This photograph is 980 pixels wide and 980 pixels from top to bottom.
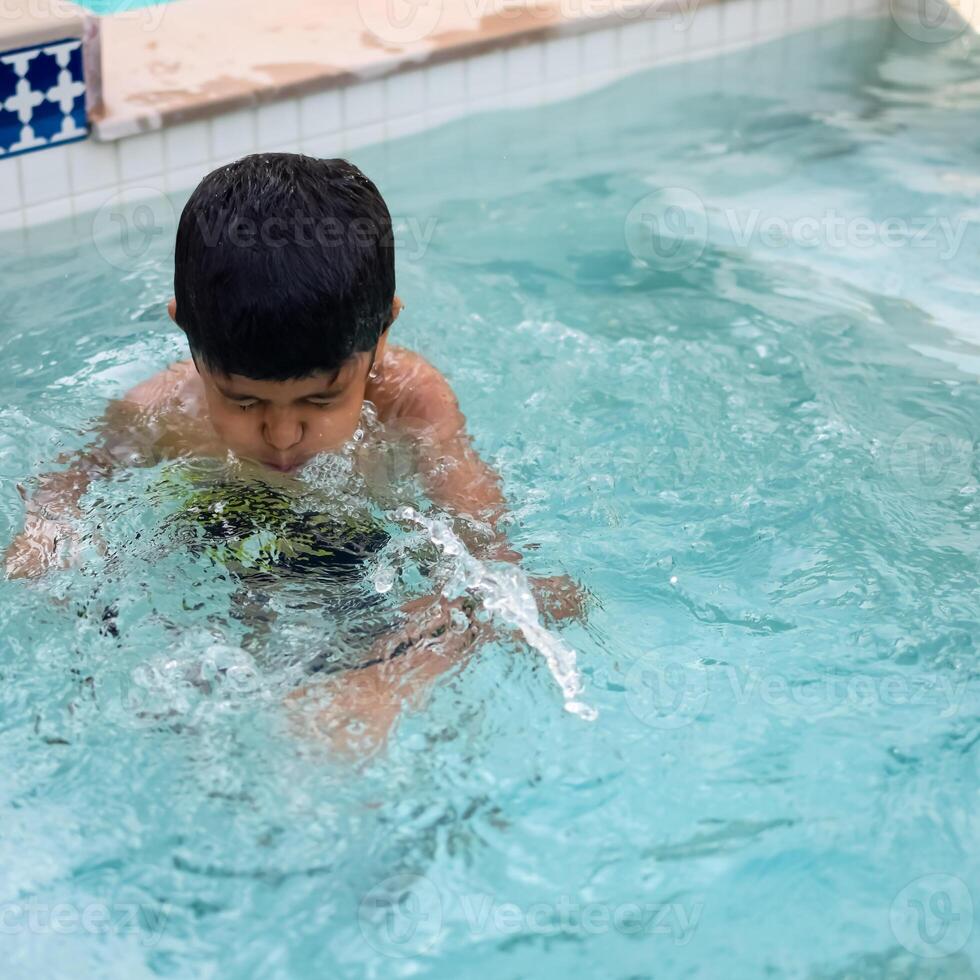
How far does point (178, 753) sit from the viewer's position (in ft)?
7.12

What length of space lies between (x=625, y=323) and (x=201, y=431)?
145cm

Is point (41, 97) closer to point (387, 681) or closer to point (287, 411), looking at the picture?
point (287, 411)

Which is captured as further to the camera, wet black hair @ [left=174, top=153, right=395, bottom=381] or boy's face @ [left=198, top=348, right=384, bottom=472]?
boy's face @ [left=198, top=348, right=384, bottom=472]

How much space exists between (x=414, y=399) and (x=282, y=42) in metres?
2.42

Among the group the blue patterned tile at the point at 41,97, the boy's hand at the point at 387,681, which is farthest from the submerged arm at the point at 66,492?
the blue patterned tile at the point at 41,97

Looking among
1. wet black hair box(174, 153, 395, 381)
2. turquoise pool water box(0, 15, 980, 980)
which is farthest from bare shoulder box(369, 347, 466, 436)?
wet black hair box(174, 153, 395, 381)

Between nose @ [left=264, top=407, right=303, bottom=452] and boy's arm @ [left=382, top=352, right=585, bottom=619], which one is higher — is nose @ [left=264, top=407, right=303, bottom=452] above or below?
above

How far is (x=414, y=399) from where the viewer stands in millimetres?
2678

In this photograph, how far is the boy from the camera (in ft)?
7.06

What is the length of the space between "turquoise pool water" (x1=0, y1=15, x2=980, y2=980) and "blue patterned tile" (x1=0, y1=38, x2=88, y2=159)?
30 centimetres

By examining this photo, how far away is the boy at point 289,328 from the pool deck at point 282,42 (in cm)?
194

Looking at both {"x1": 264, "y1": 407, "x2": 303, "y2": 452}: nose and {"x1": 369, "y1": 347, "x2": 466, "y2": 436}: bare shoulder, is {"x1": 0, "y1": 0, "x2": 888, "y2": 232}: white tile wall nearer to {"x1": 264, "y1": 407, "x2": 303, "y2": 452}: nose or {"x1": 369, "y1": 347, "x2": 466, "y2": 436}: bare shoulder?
{"x1": 369, "y1": 347, "x2": 466, "y2": 436}: bare shoulder

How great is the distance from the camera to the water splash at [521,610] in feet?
7.80

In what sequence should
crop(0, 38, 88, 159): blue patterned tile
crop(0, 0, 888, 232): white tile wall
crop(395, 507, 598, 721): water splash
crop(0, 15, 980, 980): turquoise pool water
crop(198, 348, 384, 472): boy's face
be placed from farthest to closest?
crop(0, 0, 888, 232): white tile wall, crop(0, 38, 88, 159): blue patterned tile, crop(395, 507, 598, 721): water splash, crop(198, 348, 384, 472): boy's face, crop(0, 15, 980, 980): turquoise pool water
